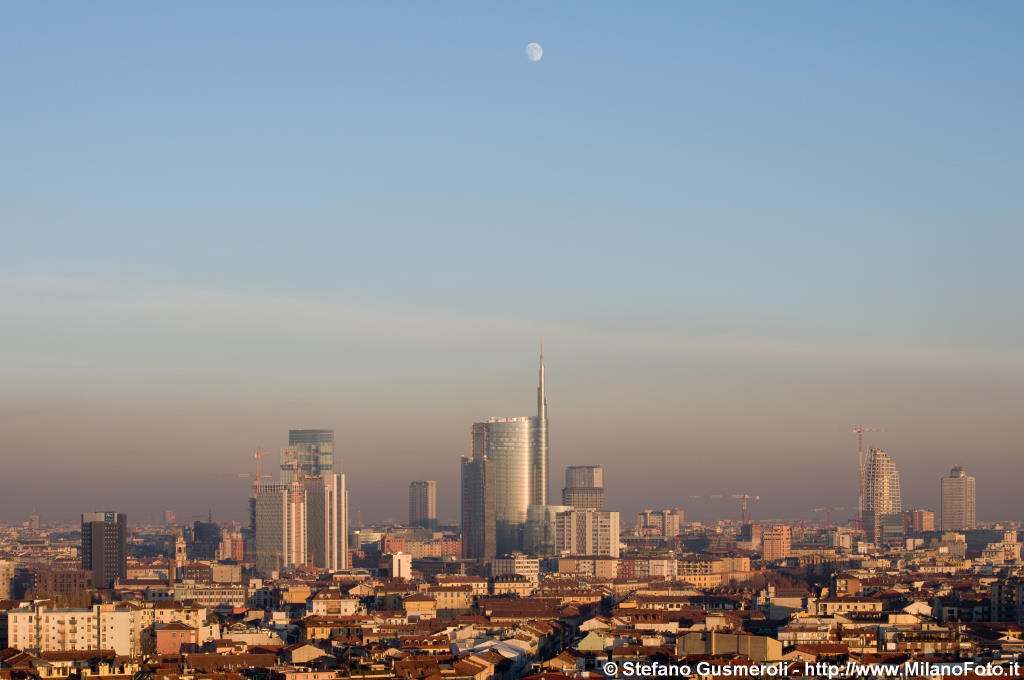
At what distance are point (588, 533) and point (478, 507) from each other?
15.0m

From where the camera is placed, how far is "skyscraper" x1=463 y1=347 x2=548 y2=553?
606 feet

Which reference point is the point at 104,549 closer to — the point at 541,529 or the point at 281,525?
the point at 281,525

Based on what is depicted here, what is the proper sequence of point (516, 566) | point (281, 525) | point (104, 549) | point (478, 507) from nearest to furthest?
point (104, 549) → point (516, 566) → point (281, 525) → point (478, 507)

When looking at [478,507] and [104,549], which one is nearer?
[104,549]

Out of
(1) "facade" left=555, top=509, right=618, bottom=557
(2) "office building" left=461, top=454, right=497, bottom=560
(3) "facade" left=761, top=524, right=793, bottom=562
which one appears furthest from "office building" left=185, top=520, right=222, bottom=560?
(3) "facade" left=761, top=524, right=793, bottom=562

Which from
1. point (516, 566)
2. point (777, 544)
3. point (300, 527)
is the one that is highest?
point (300, 527)

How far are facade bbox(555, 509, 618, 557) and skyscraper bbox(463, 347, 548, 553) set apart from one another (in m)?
9.29

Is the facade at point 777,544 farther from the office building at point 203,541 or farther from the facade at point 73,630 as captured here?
the facade at point 73,630

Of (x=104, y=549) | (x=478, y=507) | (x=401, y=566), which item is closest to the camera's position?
(x=104, y=549)

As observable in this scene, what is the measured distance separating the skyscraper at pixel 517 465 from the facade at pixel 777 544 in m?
21.8

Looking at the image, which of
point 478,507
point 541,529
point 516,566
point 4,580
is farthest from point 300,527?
point 4,580

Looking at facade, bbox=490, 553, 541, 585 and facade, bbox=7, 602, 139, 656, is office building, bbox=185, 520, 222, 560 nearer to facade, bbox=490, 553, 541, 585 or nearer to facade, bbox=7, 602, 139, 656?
facade, bbox=490, 553, 541, 585

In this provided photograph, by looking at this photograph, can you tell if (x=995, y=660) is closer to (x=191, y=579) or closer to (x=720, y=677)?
(x=720, y=677)

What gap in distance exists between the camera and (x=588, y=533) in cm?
17225
